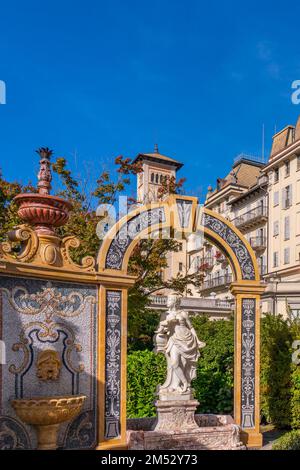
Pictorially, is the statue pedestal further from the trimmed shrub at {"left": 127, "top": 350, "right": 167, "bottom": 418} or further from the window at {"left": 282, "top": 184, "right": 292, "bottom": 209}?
the window at {"left": 282, "top": 184, "right": 292, "bottom": 209}

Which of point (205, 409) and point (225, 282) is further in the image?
point (225, 282)

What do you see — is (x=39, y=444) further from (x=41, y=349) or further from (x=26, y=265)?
(x=26, y=265)

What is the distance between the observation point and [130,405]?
11.9 m

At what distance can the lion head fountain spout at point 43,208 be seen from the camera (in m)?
7.11

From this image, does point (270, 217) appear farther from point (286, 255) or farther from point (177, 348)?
point (177, 348)

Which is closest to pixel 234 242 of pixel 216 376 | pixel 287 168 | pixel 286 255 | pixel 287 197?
pixel 216 376

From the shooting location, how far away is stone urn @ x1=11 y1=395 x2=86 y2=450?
21.1 ft

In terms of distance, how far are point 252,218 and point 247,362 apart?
29791 millimetres

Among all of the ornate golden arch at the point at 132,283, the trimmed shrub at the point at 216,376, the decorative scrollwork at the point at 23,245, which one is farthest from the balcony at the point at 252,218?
the decorative scrollwork at the point at 23,245

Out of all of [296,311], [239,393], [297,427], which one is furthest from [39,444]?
[296,311]

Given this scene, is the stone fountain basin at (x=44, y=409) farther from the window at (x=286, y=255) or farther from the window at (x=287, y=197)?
the window at (x=287, y=197)

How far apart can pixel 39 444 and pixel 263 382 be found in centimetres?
648

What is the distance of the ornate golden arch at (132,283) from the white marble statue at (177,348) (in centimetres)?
80

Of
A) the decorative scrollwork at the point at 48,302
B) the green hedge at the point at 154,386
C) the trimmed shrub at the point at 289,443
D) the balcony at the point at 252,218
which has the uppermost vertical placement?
the balcony at the point at 252,218
